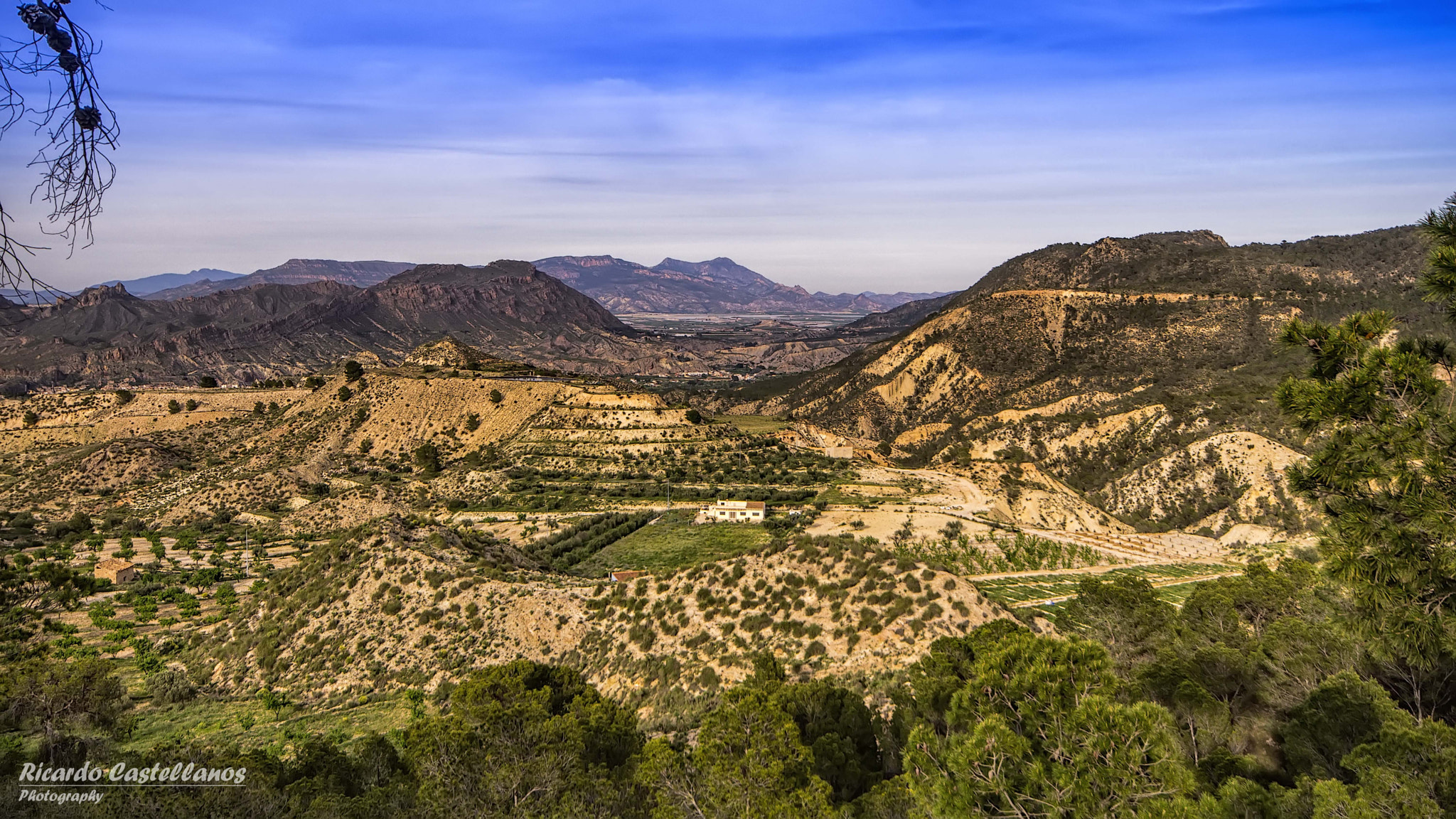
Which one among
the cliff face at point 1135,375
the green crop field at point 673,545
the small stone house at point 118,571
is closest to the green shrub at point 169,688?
Result: the small stone house at point 118,571

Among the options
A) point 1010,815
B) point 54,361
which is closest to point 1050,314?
point 1010,815

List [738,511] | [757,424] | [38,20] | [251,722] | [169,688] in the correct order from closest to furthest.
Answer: [38,20], [251,722], [169,688], [738,511], [757,424]

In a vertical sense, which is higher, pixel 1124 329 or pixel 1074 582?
pixel 1124 329

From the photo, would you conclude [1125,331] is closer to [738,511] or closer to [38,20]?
[738,511]

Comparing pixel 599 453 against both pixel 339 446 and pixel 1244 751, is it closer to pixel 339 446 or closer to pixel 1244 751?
pixel 339 446

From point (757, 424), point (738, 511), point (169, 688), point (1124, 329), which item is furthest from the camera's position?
point (757, 424)

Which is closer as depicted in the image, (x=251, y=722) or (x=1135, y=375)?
(x=251, y=722)

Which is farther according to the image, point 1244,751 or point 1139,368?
point 1139,368

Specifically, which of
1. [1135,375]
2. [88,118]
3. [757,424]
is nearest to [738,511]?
[88,118]
